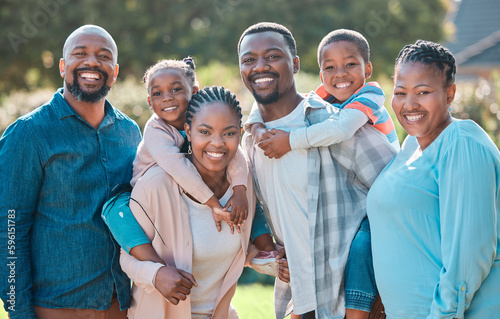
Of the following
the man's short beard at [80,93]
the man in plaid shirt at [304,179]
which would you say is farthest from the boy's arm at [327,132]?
the man's short beard at [80,93]

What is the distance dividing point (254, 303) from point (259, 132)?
11.2 feet

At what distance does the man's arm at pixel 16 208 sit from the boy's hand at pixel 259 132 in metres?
1.41

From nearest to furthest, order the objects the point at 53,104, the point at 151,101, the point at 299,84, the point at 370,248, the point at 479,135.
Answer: the point at 479,135, the point at 370,248, the point at 53,104, the point at 151,101, the point at 299,84

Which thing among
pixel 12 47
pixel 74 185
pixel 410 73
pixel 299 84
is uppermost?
pixel 12 47

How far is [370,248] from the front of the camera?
130 inches

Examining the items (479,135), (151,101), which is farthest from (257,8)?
(479,135)

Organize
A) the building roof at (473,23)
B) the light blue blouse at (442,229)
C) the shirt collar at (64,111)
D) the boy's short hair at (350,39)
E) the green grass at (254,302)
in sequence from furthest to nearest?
the building roof at (473,23)
the green grass at (254,302)
the boy's short hair at (350,39)
the shirt collar at (64,111)
the light blue blouse at (442,229)

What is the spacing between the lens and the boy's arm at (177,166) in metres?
3.42

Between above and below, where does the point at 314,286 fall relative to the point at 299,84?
below

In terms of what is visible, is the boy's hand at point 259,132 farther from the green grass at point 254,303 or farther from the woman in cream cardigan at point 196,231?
the green grass at point 254,303

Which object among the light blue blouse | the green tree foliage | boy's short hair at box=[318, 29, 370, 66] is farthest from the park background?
the light blue blouse

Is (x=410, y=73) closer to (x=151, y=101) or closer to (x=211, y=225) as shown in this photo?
(x=211, y=225)

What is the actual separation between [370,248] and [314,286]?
0.42 m

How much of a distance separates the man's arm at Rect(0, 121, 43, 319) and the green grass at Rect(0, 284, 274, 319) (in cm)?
311
